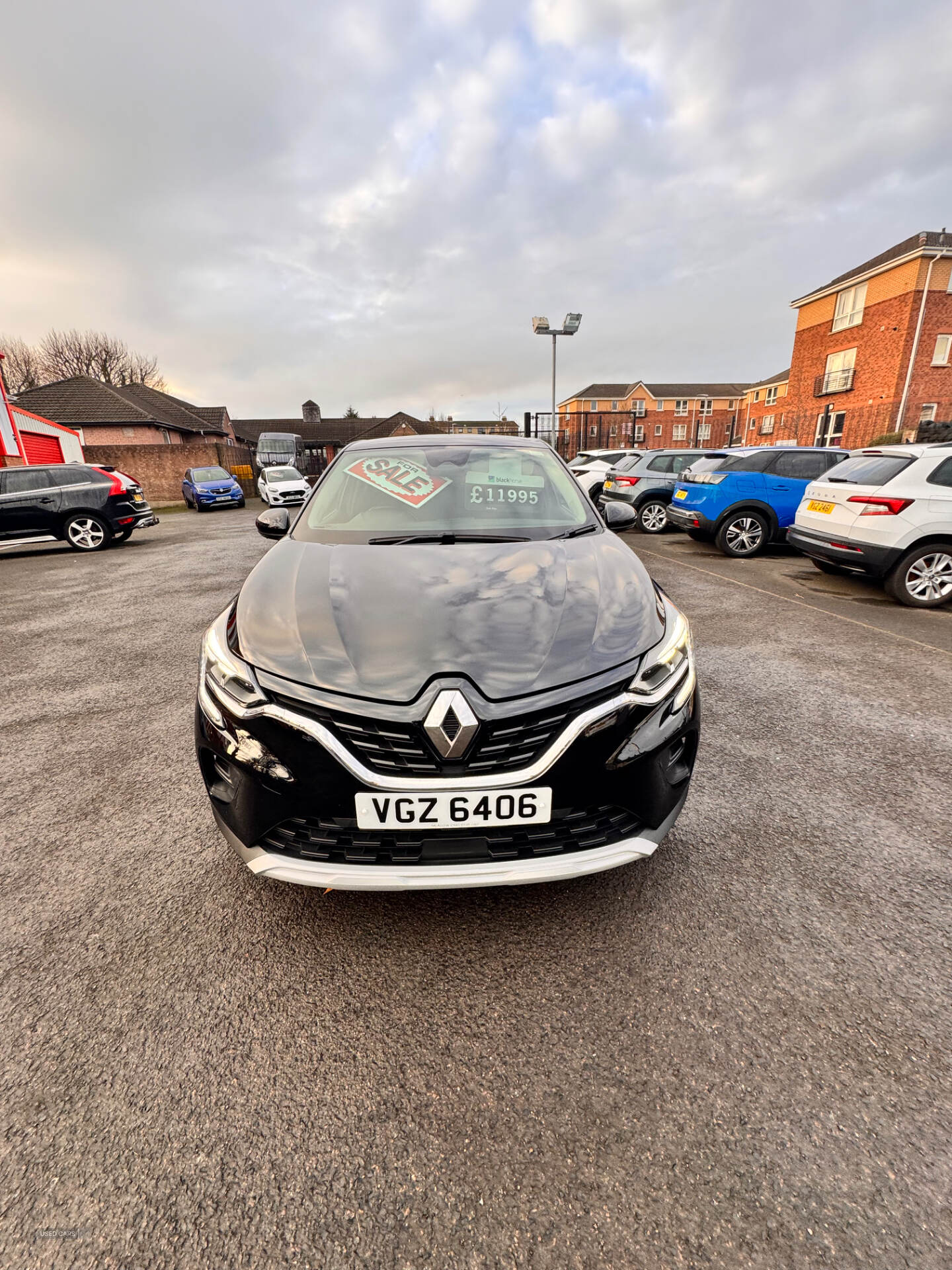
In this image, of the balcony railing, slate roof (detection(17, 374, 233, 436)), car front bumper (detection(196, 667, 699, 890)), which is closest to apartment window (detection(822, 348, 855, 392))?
the balcony railing

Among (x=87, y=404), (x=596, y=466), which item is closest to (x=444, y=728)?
(x=596, y=466)

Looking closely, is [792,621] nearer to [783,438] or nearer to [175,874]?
[175,874]

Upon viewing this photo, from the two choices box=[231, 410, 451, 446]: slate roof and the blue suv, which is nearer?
the blue suv

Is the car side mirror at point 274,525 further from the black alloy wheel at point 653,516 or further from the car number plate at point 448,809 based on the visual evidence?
the black alloy wheel at point 653,516

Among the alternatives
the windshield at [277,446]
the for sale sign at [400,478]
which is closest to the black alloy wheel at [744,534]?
the for sale sign at [400,478]

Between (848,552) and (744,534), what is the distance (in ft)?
9.04

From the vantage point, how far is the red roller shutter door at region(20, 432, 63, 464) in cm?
1864

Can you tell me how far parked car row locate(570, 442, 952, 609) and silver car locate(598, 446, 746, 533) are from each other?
1961mm

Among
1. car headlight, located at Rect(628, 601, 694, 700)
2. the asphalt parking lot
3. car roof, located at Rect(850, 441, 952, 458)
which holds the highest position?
car roof, located at Rect(850, 441, 952, 458)

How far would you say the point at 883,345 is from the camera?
2791cm

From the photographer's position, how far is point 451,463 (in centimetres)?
319

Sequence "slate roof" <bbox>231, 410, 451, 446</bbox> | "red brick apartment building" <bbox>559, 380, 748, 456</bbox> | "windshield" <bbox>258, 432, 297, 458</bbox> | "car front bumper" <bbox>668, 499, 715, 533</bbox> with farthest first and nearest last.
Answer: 1. "slate roof" <bbox>231, 410, 451, 446</bbox>
2. "red brick apartment building" <bbox>559, 380, 748, 456</bbox>
3. "windshield" <bbox>258, 432, 297, 458</bbox>
4. "car front bumper" <bbox>668, 499, 715, 533</bbox>

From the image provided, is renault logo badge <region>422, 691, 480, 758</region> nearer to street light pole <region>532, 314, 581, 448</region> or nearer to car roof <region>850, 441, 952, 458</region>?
car roof <region>850, 441, 952, 458</region>

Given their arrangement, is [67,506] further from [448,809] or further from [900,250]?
[900,250]
